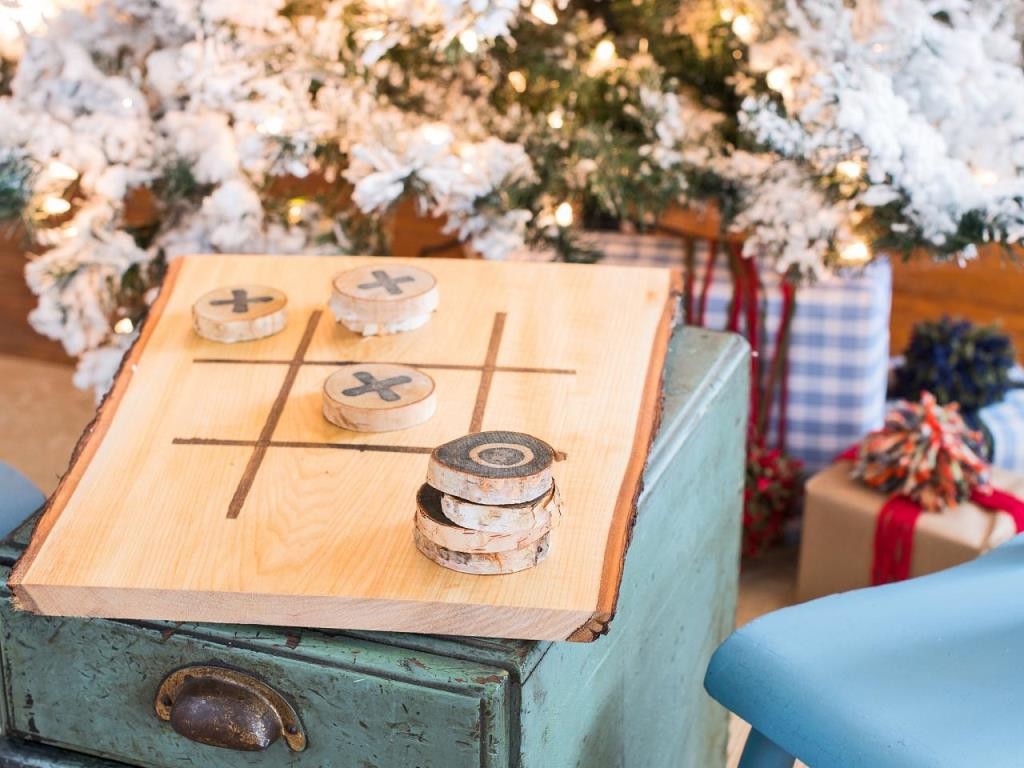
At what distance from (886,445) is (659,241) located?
0.42m

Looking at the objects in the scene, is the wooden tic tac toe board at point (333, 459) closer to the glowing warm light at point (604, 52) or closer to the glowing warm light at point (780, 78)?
the glowing warm light at point (780, 78)

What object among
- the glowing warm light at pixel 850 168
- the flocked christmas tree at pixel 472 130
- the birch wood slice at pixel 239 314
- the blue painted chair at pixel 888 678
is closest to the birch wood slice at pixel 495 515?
the blue painted chair at pixel 888 678

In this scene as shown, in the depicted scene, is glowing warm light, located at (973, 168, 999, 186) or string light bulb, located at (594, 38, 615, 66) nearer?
glowing warm light, located at (973, 168, 999, 186)

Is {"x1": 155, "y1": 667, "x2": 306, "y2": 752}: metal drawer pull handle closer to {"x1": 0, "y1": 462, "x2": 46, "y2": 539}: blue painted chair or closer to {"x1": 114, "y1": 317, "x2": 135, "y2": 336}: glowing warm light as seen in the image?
{"x1": 0, "y1": 462, "x2": 46, "y2": 539}: blue painted chair

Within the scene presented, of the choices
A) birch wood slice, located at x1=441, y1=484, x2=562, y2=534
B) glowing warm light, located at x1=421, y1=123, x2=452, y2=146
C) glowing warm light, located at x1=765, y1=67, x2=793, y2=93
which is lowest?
birch wood slice, located at x1=441, y1=484, x2=562, y2=534

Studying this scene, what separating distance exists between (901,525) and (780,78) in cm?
58

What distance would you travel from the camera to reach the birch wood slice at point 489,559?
753mm

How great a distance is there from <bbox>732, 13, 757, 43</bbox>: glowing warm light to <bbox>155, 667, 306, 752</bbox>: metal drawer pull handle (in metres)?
1.08

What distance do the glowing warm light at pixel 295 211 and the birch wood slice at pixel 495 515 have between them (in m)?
0.90

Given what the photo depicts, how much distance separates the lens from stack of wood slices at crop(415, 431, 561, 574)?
741mm

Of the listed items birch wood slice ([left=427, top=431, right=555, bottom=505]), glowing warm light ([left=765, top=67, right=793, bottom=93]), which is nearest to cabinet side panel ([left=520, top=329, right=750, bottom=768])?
birch wood slice ([left=427, top=431, right=555, bottom=505])

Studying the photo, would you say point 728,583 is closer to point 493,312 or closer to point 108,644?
point 493,312

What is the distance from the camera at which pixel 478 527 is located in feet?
2.44

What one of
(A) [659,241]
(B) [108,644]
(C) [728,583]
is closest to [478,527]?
(B) [108,644]
